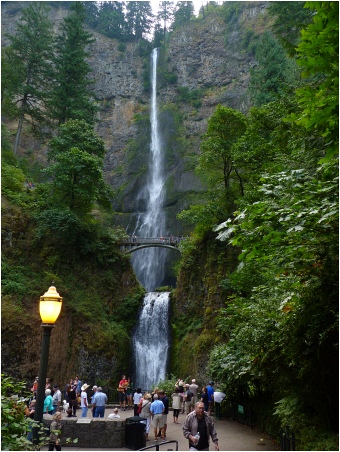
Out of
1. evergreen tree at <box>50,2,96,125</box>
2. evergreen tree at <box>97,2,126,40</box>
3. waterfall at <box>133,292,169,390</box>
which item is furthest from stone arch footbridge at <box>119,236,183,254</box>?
evergreen tree at <box>97,2,126,40</box>

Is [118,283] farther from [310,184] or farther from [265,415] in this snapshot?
[310,184]

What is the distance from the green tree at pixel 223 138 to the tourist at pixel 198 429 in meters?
20.0

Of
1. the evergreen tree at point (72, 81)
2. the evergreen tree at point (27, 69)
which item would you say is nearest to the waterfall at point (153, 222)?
the evergreen tree at point (72, 81)

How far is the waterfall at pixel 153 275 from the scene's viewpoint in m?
28.0

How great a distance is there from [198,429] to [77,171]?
81.3 ft

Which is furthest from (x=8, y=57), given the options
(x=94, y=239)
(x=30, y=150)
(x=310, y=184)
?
(x=310, y=184)

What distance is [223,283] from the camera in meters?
24.5

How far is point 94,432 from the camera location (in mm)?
12258

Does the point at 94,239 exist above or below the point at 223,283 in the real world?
above

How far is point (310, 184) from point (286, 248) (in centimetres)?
114

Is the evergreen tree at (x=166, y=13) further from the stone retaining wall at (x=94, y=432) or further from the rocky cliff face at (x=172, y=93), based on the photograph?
→ the stone retaining wall at (x=94, y=432)

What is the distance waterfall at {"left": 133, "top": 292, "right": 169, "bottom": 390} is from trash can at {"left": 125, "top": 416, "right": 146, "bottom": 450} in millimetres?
14898

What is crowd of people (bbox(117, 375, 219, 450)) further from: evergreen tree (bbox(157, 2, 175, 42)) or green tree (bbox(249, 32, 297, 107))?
evergreen tree (bbox(157, 2, 175, 42))

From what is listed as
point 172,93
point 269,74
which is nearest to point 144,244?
point 269,74
